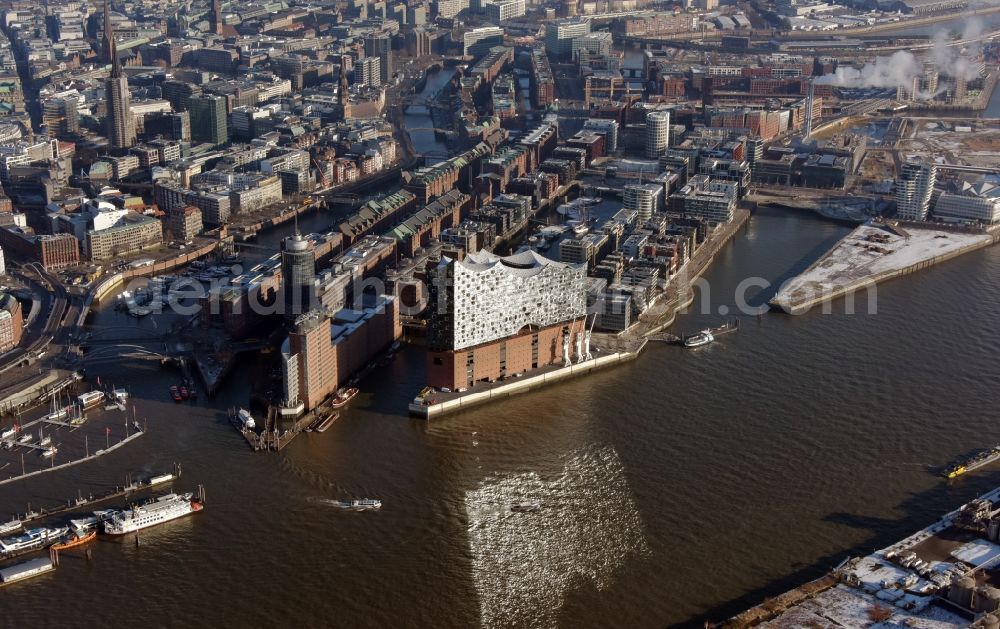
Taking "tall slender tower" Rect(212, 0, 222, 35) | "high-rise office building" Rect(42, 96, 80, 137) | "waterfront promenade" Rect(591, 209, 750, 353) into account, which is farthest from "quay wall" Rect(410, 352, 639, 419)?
"tall slender tower" Rect(212, 0, 222, 35)

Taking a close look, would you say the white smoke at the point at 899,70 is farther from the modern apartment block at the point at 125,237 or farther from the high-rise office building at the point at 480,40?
the modern apartment block at the point at 125,237

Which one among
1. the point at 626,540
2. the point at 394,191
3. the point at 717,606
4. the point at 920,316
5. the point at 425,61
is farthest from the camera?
the point at 425,61

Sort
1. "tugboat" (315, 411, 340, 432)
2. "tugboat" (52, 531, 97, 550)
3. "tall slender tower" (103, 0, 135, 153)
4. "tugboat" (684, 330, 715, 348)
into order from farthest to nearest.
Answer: "tall slender tower" (103, 0, 135, 153), "tugboat" (684, 330, 715, 348), "tugboat" (315, 411, 340, 432), "tugboat" (52, 531, 97, 550)

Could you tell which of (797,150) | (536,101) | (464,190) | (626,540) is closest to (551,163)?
(464,190)

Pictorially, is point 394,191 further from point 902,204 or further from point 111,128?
point 902,204

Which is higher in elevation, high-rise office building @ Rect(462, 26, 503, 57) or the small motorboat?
high-rise office building @ Rect(462, 26, 503, 57)

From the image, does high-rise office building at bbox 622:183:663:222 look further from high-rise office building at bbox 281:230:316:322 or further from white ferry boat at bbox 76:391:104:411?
white ferry boat at bbox 76:391:104:411
